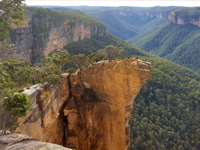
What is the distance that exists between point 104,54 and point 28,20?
50.1 metres

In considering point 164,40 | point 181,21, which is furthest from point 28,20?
point 181,21

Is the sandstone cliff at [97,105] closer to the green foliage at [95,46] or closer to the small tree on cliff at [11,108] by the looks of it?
the small tree on cliff at [11,108]

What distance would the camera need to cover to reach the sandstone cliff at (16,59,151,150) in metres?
15.7

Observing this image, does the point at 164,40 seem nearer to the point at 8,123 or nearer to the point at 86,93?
the point at 86,93

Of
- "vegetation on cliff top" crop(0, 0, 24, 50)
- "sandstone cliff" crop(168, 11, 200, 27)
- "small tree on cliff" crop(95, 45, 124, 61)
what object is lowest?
"small tree on cliff" crop(95, 45, 124, 61)

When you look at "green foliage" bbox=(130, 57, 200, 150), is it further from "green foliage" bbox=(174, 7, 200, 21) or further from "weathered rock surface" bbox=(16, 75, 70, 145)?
"green foliage" bbox=(174, 7, 200, 21)

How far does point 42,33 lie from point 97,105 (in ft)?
167

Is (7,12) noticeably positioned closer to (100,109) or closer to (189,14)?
(100,109)

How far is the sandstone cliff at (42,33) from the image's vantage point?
186 ft

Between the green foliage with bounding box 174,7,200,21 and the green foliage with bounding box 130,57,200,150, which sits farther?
the green foliage with bounding box 174,7,200,21

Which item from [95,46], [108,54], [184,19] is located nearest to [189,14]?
[184,19]

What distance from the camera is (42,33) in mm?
60438

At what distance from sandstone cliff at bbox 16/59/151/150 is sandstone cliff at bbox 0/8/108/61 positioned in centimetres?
4403

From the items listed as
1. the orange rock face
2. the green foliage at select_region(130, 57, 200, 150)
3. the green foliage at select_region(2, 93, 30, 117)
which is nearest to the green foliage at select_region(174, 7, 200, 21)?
the green foliage at select_region(130, 57, 200, 150)
